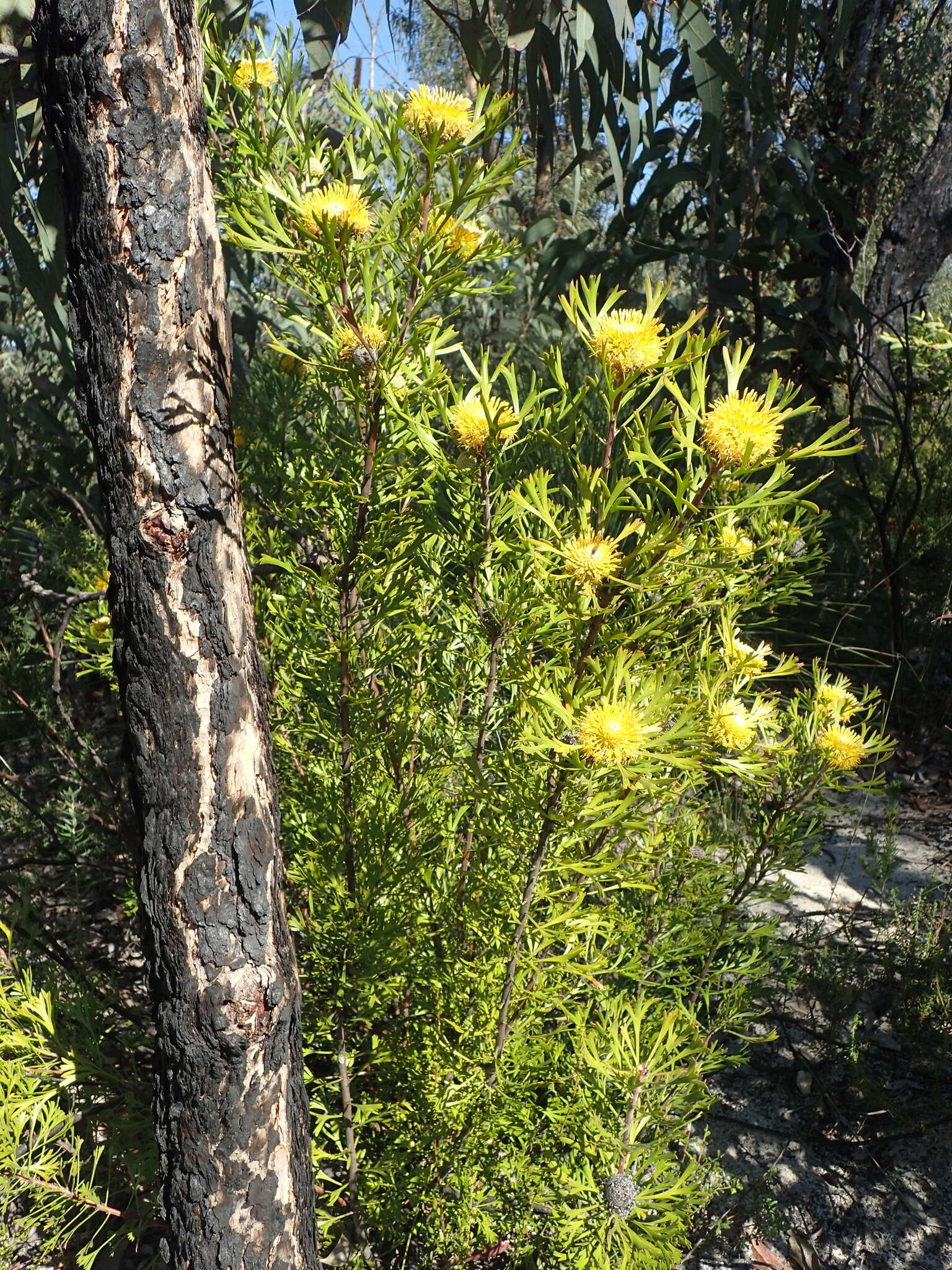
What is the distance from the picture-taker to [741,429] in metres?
0.68

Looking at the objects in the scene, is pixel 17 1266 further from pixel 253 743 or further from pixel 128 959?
pixel 253 743

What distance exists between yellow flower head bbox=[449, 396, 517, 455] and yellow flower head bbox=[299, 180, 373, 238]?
180 millimetres

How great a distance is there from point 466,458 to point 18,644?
6.87ft

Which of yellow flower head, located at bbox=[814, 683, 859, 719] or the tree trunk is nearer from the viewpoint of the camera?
the tree trunk

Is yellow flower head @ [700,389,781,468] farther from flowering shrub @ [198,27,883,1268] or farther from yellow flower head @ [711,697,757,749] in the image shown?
yellow flower head @ [711,697,757,749]

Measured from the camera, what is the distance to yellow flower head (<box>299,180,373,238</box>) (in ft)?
2.47

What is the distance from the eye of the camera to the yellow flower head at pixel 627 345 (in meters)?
0.69

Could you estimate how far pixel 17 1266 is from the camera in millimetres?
1444

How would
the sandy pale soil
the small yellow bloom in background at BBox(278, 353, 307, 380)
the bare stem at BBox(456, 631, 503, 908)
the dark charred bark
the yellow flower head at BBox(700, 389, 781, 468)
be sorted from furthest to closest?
the dark charred bark
the sandy pale soil
the small yellow bloom in background at BBox(278, 353, 307, 380)
the bare stem at BBox(456, 631, 503, 908)
the yellow flower head at BBox(700, 389, 781, 468)

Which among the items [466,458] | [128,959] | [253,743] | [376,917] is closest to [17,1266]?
[128,959]

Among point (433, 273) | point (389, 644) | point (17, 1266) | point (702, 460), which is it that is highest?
point (433, 273)

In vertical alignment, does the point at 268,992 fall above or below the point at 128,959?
above

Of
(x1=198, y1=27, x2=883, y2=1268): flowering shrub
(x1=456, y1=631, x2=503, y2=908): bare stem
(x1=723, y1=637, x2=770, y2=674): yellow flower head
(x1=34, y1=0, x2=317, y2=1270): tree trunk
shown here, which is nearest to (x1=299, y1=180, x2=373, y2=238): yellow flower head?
(x1=198, y1=27, x2=883, y2=1268): flowering shrub

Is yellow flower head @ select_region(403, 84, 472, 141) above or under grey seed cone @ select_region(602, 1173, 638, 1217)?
above
